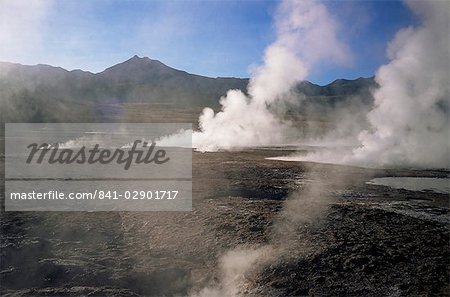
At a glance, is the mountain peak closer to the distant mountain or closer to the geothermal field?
the distant mountain

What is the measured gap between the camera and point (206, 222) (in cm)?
1112

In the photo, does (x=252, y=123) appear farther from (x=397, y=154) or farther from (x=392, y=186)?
(x=392, y=186)

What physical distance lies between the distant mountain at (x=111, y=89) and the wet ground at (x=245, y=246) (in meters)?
41.6

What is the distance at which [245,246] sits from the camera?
31.4ft

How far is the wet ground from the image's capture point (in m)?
7.83

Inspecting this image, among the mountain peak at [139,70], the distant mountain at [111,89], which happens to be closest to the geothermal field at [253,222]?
the distant mountain at [111,89]

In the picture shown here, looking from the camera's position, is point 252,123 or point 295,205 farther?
point 252,123

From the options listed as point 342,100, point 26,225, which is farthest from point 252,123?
point 342,100

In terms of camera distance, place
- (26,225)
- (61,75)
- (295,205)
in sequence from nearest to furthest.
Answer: (26,225), (295,205), (61,75)

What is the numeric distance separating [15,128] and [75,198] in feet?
111

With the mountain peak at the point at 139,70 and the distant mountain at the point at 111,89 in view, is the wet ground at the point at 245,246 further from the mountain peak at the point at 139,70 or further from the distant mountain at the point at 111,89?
the mountain peak at the point at 139,70

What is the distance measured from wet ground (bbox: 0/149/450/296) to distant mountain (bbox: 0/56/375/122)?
41586 millimetres

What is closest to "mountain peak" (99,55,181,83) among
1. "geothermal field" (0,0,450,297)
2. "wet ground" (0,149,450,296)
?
"geothermal field" (0,0,450,297)

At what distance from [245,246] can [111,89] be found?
4602 inches
